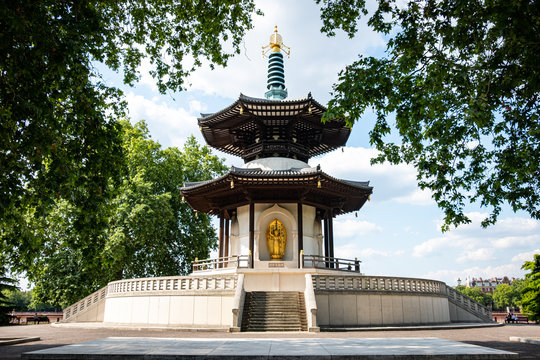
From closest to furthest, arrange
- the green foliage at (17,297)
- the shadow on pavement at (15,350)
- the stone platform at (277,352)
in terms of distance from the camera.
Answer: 1. the stone platform at (277,352)
2. the shadow on pavement at (15,350)
3. the green foliage at (17,297)

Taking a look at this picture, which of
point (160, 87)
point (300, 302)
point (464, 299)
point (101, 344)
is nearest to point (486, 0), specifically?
point (160, 87)

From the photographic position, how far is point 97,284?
3173 cm

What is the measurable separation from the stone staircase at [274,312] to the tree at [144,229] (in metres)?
12.1

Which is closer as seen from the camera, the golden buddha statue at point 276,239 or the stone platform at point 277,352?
the stone platform at point 277,352

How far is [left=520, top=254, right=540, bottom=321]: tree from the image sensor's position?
25.2m

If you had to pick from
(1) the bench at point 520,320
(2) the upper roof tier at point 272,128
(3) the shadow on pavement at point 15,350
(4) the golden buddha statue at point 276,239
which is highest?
(2) the upper roof tier at point 272,128

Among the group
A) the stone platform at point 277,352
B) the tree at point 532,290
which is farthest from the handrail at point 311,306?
the tree at point 532,290

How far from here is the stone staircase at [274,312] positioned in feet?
53.8

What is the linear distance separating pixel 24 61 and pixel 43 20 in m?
0.92

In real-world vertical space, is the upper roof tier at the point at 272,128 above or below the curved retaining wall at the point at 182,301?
above

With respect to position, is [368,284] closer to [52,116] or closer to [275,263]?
[275,263]

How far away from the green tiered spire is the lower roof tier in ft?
27.4

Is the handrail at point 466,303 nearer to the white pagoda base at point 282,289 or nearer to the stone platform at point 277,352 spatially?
the white pagoda base at point 282,289

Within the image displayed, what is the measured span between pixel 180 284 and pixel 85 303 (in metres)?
13.6
